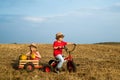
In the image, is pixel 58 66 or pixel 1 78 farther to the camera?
pixel 58 66

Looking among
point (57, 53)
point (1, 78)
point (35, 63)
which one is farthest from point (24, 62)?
point (1, 78)

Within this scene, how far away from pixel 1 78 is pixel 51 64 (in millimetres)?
3031

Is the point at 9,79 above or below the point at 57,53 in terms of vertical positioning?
below

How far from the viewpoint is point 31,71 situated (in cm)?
1302

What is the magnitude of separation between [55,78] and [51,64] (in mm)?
2307

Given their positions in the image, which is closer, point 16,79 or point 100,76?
point 16,79

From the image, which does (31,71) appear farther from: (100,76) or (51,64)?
(100,76)

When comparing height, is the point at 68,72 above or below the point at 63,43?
below

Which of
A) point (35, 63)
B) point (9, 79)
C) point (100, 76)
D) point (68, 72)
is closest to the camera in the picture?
point (9, 79)

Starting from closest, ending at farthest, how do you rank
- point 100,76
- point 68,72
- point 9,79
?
1. point 9,79
2. point 100,76
3. point 68,72

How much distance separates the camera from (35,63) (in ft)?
44.5

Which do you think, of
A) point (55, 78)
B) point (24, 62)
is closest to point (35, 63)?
point (24, 62)

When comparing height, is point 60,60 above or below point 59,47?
below

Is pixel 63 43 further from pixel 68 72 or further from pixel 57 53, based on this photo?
pixel 68 72
